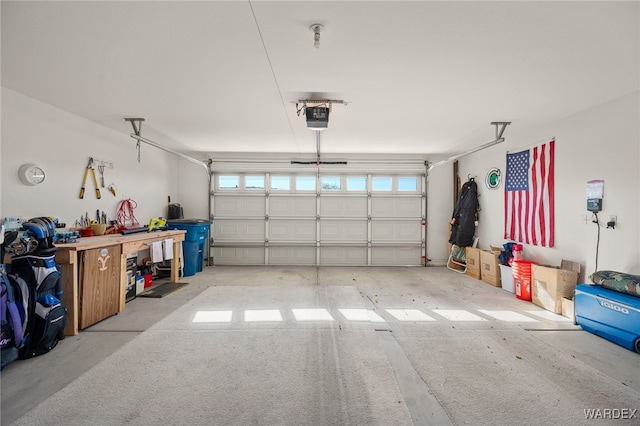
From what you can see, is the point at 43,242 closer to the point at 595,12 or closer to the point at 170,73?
the point at 170,73

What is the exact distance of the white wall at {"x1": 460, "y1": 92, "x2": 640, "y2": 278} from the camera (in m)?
3.13

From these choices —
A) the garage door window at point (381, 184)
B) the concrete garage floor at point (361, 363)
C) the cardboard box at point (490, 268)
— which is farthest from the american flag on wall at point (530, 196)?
the garage door window at point (381, 184)

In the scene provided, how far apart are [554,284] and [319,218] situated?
4722 millimetres

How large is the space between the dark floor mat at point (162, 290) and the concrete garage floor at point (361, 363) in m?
0.24

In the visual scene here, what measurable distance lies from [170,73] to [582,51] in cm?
388

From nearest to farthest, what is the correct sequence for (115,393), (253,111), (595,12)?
(595,12) < (115,393) < (253,111)

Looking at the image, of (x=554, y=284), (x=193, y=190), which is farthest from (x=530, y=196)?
(x=193, y=190)

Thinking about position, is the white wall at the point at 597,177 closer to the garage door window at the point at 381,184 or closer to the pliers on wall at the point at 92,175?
the garage door window at the point at 381,184

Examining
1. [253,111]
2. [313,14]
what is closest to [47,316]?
[253,111]

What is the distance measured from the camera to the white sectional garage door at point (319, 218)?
6.86 metres

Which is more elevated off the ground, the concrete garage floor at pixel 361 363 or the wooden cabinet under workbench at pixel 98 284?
the wooden cabinet under workbench at pixel 98 284

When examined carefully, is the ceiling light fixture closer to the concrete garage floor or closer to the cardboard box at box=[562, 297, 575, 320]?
the concrete garage floor

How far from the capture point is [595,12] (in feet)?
5.93

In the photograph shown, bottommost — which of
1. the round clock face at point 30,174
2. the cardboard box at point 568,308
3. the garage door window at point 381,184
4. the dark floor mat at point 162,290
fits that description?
the dark floor mat at point 162,290
